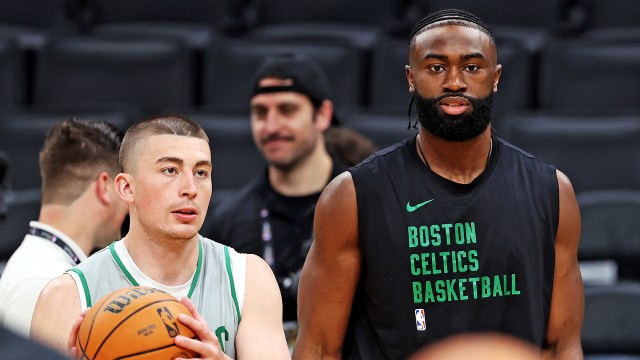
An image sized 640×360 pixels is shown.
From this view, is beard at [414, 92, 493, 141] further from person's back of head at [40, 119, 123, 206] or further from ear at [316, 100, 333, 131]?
ear at [316, 100, 333, 131]

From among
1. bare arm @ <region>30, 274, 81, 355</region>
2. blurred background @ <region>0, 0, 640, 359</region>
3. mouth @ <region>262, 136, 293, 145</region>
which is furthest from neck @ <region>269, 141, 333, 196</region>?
bare arm @ <region>30, 274, 81, 355</region>

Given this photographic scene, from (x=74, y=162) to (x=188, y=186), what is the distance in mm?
Answer: 1058

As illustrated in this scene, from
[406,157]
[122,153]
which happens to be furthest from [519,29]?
[122,153]

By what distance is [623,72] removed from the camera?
6559 mm

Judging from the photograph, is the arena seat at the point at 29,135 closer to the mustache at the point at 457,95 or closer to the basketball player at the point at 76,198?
the basketball player at the point at 76,198

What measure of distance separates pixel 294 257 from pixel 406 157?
1554 millimetres

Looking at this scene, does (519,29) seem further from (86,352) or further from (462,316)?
(86,352)

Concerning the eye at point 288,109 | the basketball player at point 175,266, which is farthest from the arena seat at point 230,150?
the basketball player at point 175,266

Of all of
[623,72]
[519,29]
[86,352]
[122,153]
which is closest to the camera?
[86,352]

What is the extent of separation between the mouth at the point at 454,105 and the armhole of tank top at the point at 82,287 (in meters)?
1.04

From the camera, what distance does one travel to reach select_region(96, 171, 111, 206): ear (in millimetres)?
3855

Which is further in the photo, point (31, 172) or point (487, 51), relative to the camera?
point (31, 172)

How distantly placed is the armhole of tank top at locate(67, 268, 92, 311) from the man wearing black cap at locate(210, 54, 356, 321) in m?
1.76

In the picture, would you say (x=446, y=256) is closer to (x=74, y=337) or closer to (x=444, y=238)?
(x=444, y=238)
